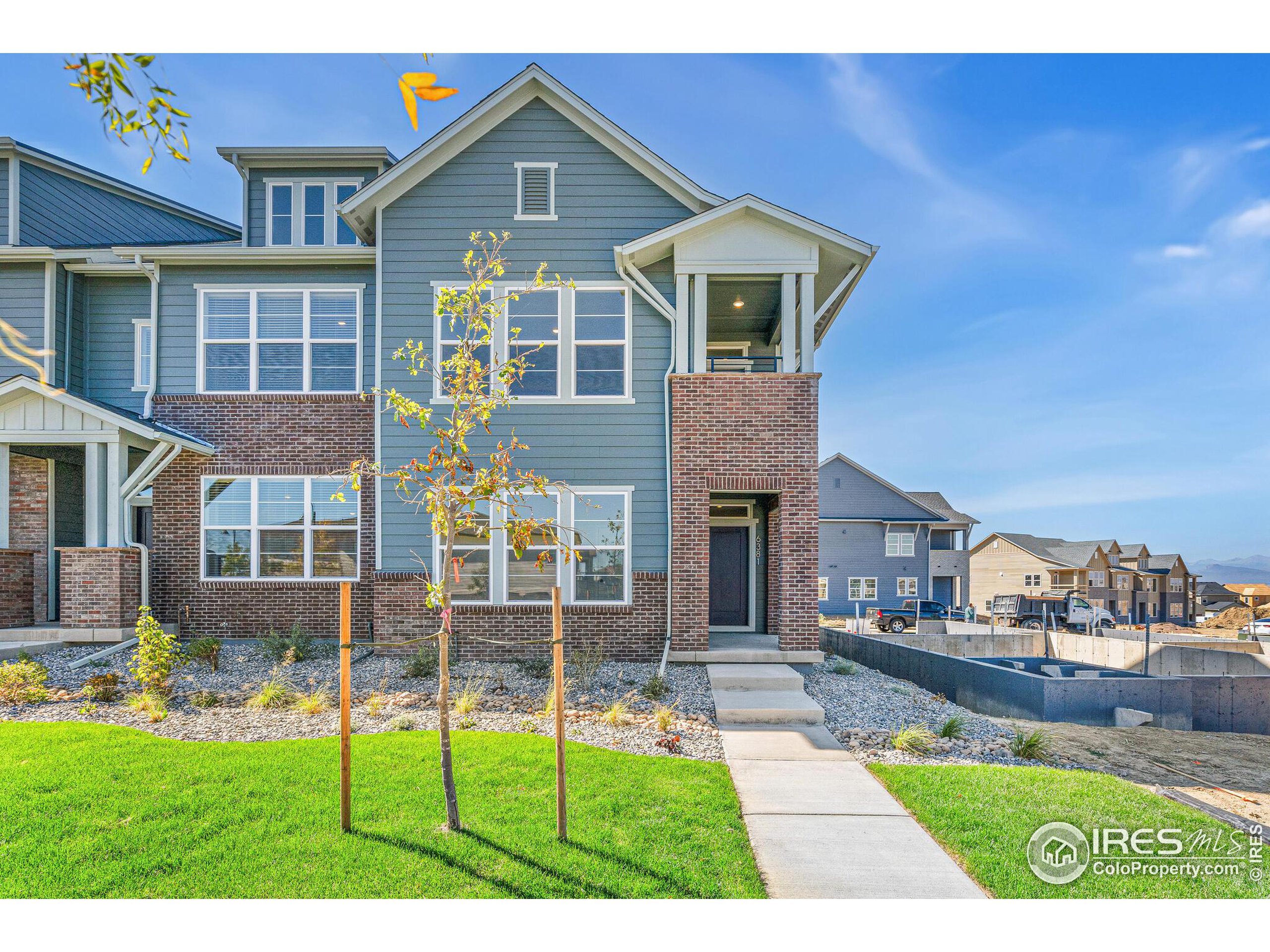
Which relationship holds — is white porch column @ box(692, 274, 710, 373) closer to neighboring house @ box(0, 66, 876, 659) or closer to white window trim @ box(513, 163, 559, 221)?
neighboring house @ box(0, 66, 876, 659)

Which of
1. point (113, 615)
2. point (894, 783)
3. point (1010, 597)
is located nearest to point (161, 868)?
point (894, 783)

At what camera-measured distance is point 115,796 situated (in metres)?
4.75

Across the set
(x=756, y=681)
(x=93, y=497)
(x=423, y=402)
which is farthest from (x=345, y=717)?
(x=93, y=497)

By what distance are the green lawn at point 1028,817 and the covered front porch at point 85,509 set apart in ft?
34.1

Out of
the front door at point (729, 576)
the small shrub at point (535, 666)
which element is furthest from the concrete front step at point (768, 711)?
the front door at point (729, 576)

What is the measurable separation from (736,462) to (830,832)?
5983 millimetres

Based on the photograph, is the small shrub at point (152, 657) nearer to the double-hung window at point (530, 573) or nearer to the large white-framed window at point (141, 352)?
the double-hung window at point (530, 573)

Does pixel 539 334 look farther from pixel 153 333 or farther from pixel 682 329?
pixel 153 333

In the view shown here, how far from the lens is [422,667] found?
8891 millimetres

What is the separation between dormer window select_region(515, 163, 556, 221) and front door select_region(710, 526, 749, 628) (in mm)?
5796

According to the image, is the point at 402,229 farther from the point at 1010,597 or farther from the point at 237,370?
the point at 1010,597

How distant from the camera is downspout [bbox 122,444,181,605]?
33.6 feet

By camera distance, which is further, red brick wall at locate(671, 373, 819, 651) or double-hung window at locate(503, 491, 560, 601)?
double-hung window at locate(503, 491, 560, 601)

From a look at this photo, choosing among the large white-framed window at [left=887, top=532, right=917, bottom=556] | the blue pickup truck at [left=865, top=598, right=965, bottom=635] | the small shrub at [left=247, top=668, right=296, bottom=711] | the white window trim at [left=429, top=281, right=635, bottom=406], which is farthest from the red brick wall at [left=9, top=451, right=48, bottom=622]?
the large white-framed window at [left=887, top=532, right=917, bottom=556]
